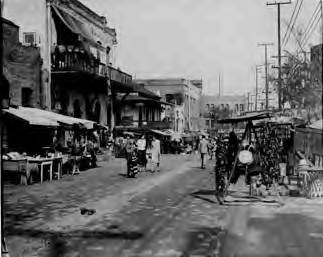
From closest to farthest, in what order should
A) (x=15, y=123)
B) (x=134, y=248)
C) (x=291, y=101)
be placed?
(x=291, y=101), (x=15, y=123), (x=134, y=248)

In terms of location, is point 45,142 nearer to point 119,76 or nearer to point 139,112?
point 139,112

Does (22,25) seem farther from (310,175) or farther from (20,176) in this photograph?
(20,176)

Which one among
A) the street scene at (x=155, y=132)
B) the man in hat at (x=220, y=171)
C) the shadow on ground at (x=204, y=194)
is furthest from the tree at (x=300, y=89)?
the shadow on ground at (x=204, y=194)

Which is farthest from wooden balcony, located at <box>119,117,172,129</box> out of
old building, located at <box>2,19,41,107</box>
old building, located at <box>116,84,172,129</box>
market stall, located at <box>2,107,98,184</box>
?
old building, located at <box>2,19,41,107</box>

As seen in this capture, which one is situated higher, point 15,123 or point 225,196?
point 15,123

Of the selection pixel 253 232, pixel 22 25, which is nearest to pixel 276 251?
pixel 253 232

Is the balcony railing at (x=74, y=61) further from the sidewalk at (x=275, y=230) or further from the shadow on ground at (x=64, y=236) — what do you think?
the sidewalk at (x=275, y=230)

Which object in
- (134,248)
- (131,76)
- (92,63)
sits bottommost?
(134,248)
